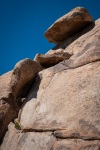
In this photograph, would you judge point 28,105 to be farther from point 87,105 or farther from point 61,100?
point 87,105

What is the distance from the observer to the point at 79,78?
7.74m

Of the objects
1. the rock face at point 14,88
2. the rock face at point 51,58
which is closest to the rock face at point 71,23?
the rock face at point 51,58

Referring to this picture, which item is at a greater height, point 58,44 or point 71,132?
point 58,44

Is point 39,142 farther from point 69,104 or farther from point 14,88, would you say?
point 14,88

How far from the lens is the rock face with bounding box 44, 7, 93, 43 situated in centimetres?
1474

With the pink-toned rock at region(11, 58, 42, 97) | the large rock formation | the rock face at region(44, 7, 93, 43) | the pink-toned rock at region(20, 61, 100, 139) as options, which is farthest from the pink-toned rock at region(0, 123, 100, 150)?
the rock face at region(44, 7, 93, 43)

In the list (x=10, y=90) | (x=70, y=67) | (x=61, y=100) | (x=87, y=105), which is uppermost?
(x=10, y=90)

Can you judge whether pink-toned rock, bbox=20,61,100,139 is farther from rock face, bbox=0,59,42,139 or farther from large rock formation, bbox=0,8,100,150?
rock face, bbox=0,59,42,139

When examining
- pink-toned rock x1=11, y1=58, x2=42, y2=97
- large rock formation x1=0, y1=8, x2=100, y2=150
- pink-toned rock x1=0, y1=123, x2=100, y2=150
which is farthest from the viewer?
pink-toned rock x1=11, y1=58, x2=42, y2=97

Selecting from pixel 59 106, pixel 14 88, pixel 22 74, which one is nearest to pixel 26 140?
pixel 59 106

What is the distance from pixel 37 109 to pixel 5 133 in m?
2.89

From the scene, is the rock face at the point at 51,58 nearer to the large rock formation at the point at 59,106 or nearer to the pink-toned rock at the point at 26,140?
the large rock formation at the point at 59,106

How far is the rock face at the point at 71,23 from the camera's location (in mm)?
14740

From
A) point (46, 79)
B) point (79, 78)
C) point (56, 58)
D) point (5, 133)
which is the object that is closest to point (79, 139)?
point (79, 78)
